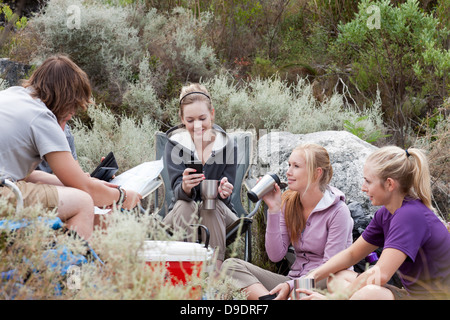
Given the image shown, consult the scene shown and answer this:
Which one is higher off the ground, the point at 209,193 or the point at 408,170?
the point at 408,170

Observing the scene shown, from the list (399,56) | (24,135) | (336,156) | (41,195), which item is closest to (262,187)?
(41,195)

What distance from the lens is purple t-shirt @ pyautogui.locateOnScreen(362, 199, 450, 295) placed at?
2271 millimetres

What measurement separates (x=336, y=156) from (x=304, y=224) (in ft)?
4.48

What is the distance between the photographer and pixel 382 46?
6.86m

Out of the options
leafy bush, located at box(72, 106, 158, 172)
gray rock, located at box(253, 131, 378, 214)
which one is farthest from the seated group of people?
leafy bush, located at box(72, 106, 158, 172)

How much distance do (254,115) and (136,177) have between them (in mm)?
3476

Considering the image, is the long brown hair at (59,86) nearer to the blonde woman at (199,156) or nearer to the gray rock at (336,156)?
the blonde woman at (199,156)

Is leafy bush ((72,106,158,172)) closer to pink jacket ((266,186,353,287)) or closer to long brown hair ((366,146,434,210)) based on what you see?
pink jacket ((266,186,353,287))

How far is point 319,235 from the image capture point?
3.03m

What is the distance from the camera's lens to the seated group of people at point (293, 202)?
2330 mm

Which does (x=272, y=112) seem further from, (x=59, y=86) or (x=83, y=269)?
(x=83, y=269)
